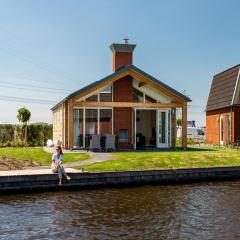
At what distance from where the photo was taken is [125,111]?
2948 centimetres

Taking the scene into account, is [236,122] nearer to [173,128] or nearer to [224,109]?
[224,109]

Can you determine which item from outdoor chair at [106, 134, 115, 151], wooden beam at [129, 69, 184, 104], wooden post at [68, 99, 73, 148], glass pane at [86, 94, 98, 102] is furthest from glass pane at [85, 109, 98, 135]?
wooden beam at [129, 69, 184, 104]

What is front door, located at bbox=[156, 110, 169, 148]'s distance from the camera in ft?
98.7

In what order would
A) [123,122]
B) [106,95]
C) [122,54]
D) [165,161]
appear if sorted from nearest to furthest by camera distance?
1. [165,161]
2. [106,95]
3. [123,122]
4. [122,54]

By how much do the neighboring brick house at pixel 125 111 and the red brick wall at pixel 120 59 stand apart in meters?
0.40

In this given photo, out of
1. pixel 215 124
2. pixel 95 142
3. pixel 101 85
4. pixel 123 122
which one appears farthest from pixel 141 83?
pixel 215 124

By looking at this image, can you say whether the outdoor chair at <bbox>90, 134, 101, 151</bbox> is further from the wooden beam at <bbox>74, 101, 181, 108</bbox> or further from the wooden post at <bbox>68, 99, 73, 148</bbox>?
the wooden beam at <bbox>74, 101, 181, 108</bbox>

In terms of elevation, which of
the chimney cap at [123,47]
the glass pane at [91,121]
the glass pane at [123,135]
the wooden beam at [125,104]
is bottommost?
the glass pane at [123,135]

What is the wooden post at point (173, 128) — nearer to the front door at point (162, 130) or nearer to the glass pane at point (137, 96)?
the front door at point (162, 130)

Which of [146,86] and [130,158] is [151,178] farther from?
[146,86]

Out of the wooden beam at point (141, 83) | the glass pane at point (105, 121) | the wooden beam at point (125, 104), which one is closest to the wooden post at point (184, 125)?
the wooden beam at point (141, 83)

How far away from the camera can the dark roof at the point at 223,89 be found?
35.7m

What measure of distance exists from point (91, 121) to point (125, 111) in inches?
95.0

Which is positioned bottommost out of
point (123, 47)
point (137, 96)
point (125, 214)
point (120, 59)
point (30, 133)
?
point (125, 214)
